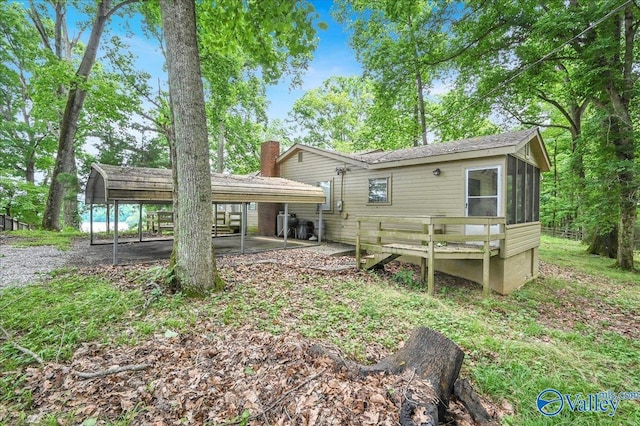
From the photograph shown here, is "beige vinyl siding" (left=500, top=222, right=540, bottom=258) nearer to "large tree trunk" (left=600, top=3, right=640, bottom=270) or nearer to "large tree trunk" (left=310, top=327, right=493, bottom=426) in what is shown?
"large tree trunk" (left=600, top=3, right=640, bottom=270)

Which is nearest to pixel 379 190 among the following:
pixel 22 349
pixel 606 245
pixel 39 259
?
pixel 22 349

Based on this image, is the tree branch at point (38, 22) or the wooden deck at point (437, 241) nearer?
the wooden deck at point (437, 241)

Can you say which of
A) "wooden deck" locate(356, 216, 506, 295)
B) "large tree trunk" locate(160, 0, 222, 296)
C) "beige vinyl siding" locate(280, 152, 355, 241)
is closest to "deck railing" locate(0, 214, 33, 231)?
"beige vinyl siding" locate(280, 152, 355, 241)

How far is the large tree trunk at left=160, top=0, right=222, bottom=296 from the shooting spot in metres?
4.34

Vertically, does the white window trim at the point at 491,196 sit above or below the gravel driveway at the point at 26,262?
above

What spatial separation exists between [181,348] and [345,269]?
4687 mm

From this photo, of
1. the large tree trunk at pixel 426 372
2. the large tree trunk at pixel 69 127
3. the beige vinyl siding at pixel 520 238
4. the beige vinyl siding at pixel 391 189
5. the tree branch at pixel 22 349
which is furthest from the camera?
the large tree trunk at pixel 69 127

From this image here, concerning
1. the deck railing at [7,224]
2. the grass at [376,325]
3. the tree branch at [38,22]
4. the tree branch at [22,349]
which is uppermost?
the tree branch at [38,22]

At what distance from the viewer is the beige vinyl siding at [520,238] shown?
6850 mm

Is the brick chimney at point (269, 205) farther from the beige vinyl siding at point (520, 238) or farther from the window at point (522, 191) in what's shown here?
the beige vinyl siding at point (520, 238)

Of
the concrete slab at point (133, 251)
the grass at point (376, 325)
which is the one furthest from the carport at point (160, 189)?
the grass at point (376, 325)

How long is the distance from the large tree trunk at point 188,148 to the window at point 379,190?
674 cm

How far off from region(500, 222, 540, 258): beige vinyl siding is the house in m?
0.02

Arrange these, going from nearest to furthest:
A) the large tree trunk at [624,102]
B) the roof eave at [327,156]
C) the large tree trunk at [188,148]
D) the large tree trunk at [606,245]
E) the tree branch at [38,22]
A: the large tree trunk at [188,148]
the large tree trunk at [624,102]
the roof eave at [327,156]
the large tree trunk at [606,245]
the tree branch at [38,22]
